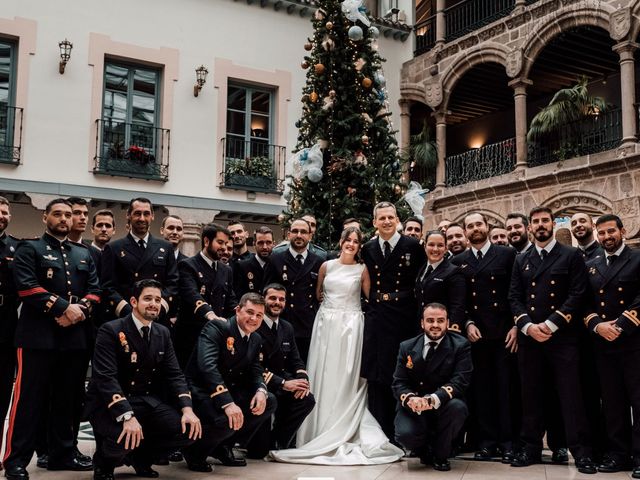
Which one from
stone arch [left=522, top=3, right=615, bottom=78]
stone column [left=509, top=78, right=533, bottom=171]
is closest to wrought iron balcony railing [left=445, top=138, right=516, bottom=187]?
stone column [left=509, top=78, right=533, bottom=171]

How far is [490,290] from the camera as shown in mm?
5199

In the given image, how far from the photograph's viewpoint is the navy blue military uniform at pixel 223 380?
456 cm

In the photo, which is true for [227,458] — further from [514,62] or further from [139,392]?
[514,62]

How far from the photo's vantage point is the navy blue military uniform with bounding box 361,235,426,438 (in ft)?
17.5

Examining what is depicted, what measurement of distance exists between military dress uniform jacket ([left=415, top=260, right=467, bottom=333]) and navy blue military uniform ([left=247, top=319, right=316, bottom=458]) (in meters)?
1.05

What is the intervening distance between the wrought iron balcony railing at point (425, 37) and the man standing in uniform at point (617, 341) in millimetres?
11904

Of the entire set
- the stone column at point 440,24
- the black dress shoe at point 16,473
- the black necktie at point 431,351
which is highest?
the stone column at point 440,24

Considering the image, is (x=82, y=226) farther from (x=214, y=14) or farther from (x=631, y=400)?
(x=214, y=14)

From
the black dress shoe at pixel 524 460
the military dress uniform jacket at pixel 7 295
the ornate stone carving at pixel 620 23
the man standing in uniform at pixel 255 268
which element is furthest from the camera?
the ornate stone carving at pixel 620 23

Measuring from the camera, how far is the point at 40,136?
468 inches

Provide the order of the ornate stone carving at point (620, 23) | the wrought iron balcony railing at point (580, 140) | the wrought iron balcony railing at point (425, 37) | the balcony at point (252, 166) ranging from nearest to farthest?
1. the ornate stone carving at point (620, 23)
2. the wrought iron balcony railing at point (580, 140)
3. the balcony at point (252, 166)
4. the wrought iron balcony railing at point (425, 37)

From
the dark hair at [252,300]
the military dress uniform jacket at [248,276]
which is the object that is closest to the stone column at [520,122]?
the military dress uniform jacket at [248,276]

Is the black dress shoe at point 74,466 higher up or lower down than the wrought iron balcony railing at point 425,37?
lower down

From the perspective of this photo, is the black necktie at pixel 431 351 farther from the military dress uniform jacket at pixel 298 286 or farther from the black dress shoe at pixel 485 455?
the military dress uniform jacket at pixel 298 286
